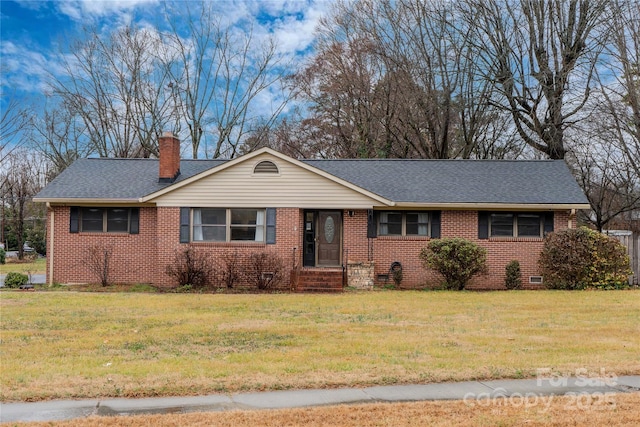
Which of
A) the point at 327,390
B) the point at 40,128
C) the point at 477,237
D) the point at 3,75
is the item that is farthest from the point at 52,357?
the point at 40,128

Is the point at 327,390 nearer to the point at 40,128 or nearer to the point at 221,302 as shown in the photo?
the point at 221,302

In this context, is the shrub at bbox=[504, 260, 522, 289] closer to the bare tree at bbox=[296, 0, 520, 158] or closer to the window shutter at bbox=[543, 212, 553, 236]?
the window shutter at bbox=[543, 212, 553, 236]

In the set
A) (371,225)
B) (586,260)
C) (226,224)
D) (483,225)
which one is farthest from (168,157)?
(586,260)

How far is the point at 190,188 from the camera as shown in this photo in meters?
18.1

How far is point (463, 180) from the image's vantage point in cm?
1988

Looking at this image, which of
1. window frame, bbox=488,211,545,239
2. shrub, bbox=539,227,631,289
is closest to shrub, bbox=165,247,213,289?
window frame, bbox=488,211,545,239

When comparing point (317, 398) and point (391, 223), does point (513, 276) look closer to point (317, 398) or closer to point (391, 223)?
point (391, 223)

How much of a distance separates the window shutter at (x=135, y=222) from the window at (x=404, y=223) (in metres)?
7.93

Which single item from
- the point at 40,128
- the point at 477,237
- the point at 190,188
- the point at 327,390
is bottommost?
the point at 327,390

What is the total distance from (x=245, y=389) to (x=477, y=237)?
1370cm

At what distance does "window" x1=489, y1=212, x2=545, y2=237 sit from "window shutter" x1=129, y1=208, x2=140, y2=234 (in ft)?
37.8

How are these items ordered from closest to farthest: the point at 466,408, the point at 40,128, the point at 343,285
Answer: the point at 466,408, the point at 343,285, the point at 40,128

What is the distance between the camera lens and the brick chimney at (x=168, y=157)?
779 inches

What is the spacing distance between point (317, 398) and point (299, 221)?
12.5 metres
